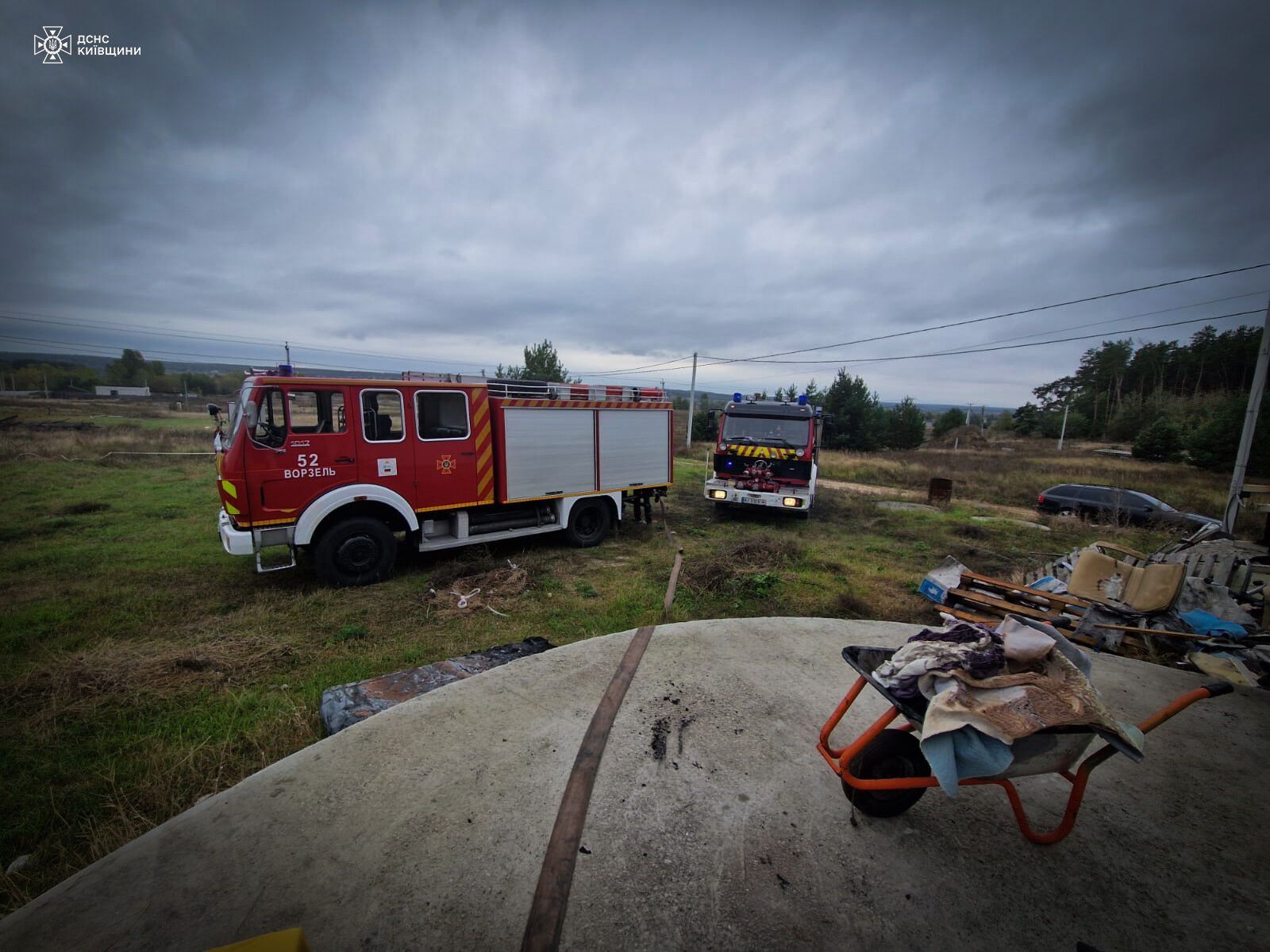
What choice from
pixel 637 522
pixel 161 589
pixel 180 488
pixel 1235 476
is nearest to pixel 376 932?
pixel 161 589

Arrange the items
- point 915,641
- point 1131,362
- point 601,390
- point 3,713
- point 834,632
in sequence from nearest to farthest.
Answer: point 915,641 < point 3,713 < point 834,632 < point 601,390 < point 1131,362

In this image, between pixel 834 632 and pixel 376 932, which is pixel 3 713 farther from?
pixel 834 632

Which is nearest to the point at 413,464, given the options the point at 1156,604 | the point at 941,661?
the point at 941,661

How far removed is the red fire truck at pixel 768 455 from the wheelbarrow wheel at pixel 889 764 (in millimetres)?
7725

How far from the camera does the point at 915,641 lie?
2.42 meters

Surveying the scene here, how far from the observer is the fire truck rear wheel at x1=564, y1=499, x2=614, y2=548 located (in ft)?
26.8

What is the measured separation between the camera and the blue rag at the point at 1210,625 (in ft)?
14.5

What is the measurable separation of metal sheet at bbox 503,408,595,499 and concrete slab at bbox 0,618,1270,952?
14.2 ft

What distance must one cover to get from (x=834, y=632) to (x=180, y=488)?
1473 cm

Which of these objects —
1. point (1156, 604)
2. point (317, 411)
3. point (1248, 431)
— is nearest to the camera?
point (1156, 604)

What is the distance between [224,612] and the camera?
17.6ft

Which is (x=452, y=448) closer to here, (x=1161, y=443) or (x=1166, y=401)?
(x=1161, y=443)

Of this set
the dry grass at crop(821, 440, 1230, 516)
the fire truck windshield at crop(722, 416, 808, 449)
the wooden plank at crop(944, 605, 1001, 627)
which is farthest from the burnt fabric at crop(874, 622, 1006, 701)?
the dry grass at crop(821, 440, 1230, 516)

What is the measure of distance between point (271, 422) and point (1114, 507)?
16.8 m
